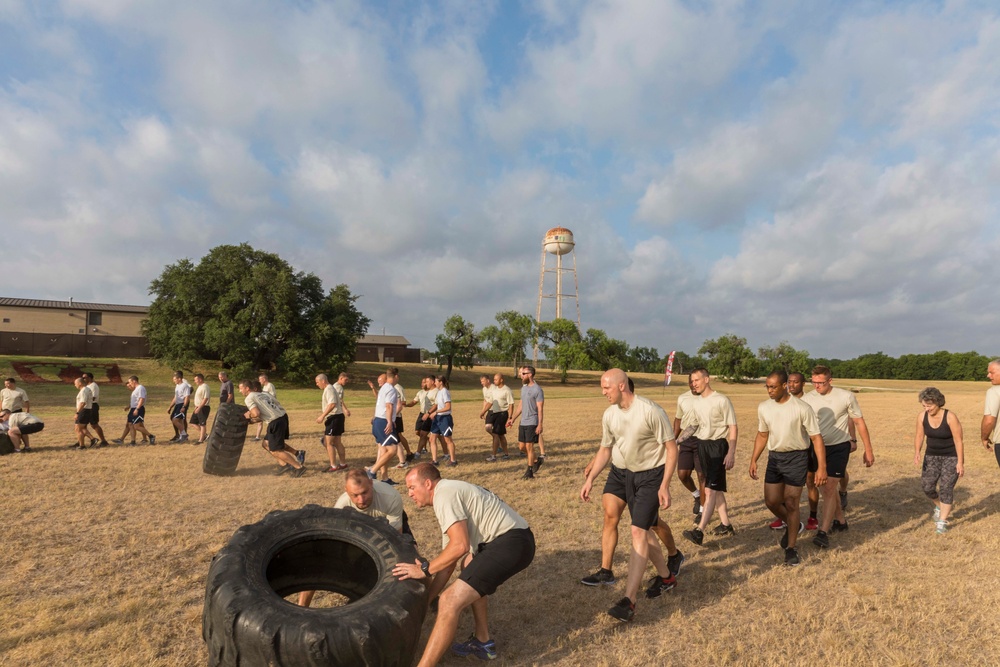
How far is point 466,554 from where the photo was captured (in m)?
4.16

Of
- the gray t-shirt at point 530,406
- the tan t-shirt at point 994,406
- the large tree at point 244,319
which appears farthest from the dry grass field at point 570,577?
the large tree at point 244,319

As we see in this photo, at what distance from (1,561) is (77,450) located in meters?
8.26

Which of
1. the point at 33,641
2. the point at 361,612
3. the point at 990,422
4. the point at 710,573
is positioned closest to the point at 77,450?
the point at 33,641

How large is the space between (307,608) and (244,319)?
145 ft

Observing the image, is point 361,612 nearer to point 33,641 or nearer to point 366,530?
point 366,530

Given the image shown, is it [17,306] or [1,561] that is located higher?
[17,306]

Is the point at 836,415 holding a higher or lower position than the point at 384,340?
lower

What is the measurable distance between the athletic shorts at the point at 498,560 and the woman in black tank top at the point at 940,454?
5786 millimetres

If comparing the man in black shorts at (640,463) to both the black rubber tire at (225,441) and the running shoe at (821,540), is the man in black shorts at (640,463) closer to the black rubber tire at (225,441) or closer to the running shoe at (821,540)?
the running shoe at (821,540)

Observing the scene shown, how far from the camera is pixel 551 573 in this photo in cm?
587

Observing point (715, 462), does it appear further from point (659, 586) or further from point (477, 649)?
point (477, 649)

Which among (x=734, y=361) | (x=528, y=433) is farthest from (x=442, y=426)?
(x=734, y=361)

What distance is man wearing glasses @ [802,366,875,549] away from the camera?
6.87m

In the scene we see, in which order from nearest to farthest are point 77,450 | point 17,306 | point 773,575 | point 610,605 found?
1. point 610,605
2. point 773,575
3. point 77,450
4. point 17,306
